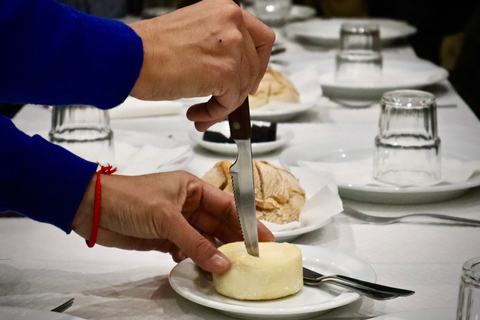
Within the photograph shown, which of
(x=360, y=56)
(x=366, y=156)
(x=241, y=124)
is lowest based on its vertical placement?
(x=366, y=156)

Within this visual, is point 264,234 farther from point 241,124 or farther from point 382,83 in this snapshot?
point 382,83

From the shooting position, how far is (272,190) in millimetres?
1307

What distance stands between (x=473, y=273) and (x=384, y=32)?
9.15 feet

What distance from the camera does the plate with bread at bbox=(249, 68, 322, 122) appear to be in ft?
6.93

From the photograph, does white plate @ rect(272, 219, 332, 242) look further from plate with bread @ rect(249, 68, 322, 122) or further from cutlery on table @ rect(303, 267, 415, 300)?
plate with bread @ rect(249, 68, 322, 122)

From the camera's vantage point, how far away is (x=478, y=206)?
4.62 ft

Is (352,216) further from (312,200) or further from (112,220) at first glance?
(112,220)

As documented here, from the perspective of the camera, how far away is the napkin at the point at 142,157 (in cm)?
155

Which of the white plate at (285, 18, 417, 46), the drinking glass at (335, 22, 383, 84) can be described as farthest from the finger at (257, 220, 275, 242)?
the white plate at (285, 18, 417, 46)

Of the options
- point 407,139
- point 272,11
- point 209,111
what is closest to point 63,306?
point 209,111

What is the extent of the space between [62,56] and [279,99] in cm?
135

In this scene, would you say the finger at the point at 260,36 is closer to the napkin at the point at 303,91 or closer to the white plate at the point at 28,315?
the white plate at the point at 28,315

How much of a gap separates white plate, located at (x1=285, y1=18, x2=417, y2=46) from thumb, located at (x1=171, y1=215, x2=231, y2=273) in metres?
2.48

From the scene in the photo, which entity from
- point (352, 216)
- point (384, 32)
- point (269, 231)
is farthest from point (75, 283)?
point (384, 32)
